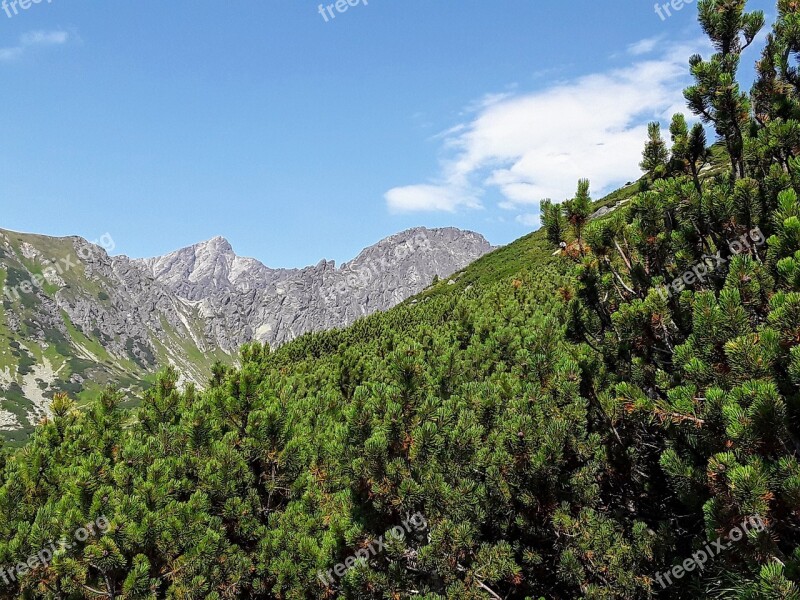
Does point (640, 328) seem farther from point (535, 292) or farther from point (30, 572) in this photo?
point (535, 292)

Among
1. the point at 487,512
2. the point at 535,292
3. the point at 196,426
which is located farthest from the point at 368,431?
the point at 535,292

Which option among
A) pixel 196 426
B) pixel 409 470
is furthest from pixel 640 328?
pixel 196 426

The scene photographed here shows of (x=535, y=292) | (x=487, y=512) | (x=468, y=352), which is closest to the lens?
(x=487, y=512)

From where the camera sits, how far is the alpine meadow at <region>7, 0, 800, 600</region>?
15.6 feet

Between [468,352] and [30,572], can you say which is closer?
[30,572]

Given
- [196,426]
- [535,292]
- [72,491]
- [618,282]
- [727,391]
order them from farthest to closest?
1. [535,292]
2. [196,426]
3. [618,282]
4. [72,491]
5. [727,391]

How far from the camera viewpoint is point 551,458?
19.6 ft

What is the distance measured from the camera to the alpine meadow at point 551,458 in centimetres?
477

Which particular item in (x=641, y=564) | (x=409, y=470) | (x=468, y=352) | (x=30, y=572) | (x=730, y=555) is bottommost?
(x=641, y=564)

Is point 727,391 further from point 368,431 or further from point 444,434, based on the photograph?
point 368,431

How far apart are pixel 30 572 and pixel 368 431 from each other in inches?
187

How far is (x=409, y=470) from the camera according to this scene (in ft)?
20.4

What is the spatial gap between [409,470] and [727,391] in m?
3.69

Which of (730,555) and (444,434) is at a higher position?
(444,434)
